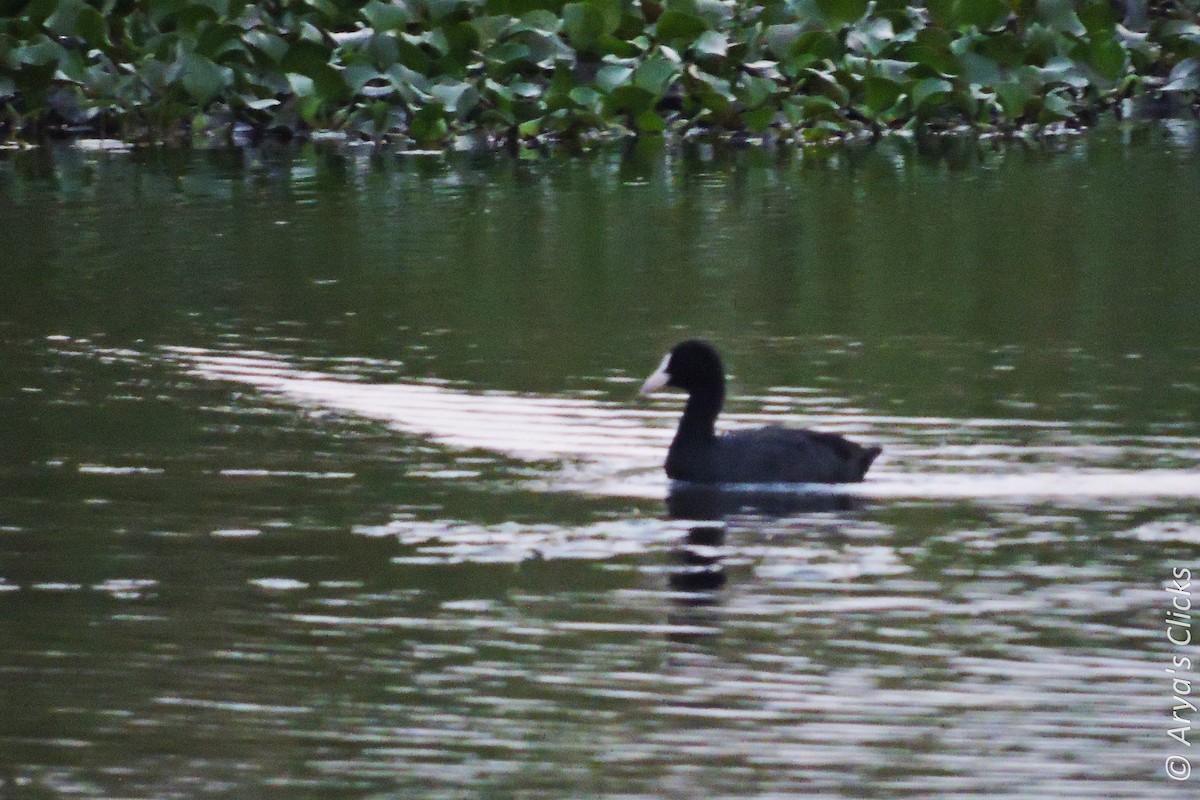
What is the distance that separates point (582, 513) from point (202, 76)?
671 inches

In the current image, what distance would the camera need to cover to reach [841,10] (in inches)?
1058

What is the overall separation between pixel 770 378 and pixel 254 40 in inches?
572

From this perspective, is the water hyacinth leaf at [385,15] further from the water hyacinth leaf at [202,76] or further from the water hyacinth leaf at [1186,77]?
the water hyacinth leaf at [1186,77]

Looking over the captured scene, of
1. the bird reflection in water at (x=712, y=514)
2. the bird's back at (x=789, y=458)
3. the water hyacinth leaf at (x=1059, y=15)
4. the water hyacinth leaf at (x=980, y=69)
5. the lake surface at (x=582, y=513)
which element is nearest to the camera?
the lake surface at (x=582, y=513)

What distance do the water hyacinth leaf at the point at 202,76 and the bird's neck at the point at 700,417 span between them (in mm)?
16206

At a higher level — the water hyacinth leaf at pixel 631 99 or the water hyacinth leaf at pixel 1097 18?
the water hyacinth leaf at pixel 1097 18

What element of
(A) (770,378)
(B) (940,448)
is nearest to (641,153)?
(A) (770,378)

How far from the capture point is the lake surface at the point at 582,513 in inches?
289

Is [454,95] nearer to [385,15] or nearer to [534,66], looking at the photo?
[534,66]

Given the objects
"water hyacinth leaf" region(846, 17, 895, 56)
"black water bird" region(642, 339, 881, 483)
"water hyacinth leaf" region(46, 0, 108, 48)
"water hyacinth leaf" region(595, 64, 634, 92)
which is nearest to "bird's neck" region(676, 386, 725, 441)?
"black water bird" region(642, 339, 881, 483)

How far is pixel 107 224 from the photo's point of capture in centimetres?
2006

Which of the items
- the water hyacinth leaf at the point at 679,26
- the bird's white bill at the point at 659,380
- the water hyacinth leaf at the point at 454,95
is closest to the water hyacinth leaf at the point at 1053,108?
the water hyacinth leaf at the point at 679,26

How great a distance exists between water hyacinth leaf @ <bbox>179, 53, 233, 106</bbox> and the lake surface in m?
6.65

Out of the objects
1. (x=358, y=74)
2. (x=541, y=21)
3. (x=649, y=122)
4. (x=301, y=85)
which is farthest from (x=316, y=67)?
(x=649, y=122)
